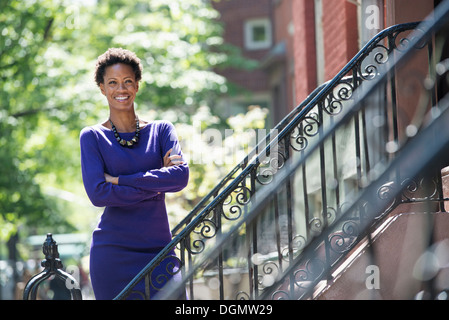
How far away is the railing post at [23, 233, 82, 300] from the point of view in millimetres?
4297

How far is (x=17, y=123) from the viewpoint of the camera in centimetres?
1545

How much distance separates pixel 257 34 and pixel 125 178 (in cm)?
2258

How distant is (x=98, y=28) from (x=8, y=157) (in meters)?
3.99

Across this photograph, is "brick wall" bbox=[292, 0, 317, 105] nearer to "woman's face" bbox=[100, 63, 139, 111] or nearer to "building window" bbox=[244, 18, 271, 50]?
"woman's face" bbox=[100, 63, 139, 111]

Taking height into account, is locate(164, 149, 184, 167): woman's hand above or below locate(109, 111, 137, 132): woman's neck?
below

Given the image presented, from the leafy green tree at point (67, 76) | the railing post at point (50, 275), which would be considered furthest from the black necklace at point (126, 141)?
the leafy green tree at point (67, 76)

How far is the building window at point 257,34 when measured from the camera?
2573 centimetres

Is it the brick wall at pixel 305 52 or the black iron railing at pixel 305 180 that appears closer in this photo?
the black iron railing at pixel 305 180

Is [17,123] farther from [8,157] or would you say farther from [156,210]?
[156,210]
